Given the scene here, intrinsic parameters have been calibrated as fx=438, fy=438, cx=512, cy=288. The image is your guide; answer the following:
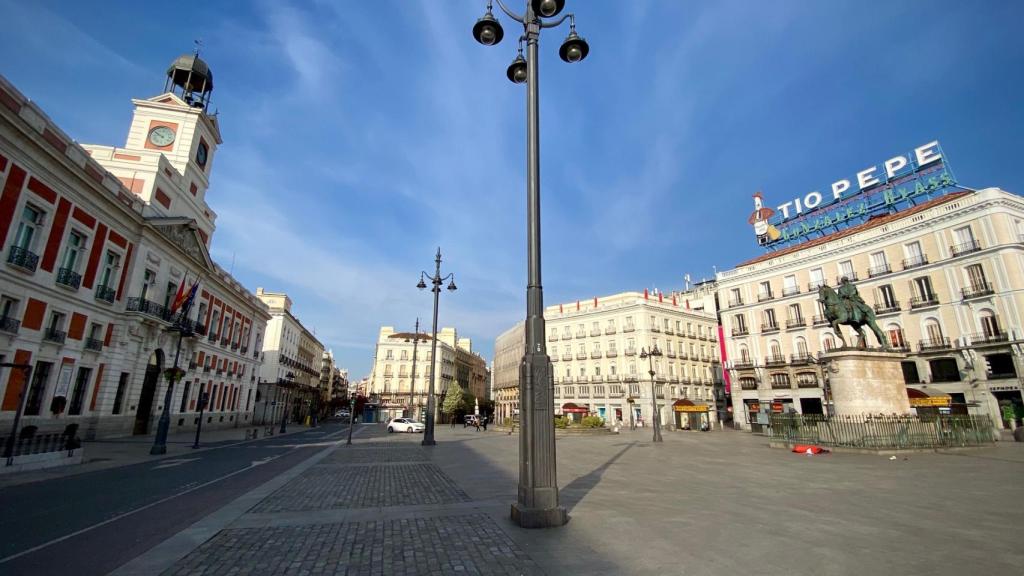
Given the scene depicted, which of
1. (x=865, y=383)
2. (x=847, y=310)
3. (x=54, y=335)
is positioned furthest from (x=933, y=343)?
(x=54, y=335)

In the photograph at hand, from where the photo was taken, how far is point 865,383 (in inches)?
655

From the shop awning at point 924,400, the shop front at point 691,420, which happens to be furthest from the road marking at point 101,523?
the shop front at point 691,420

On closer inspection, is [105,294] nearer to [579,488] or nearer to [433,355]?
[433,355]

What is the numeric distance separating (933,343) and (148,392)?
57.1m

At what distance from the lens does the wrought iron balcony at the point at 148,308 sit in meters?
24.4

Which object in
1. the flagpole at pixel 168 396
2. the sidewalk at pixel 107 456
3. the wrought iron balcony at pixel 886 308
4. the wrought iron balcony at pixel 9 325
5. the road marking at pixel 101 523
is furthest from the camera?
the wrought iron balcony at pixel 886 308

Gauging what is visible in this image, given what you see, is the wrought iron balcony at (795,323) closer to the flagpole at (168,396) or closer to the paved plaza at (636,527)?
the paved plaza at (636,527)

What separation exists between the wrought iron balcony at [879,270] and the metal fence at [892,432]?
74.2 ft

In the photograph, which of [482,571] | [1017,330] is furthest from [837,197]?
[482,571]

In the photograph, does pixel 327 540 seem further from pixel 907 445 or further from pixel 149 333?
pixel 149 333

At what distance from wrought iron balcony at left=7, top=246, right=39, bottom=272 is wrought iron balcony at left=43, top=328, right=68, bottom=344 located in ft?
9.48

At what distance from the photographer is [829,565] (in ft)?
15.1

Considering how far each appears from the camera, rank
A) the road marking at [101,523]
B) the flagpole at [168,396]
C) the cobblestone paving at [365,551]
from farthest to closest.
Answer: the flagpole at [168,396], the road marking at [101,523], the cobblestone paving at [365,551]

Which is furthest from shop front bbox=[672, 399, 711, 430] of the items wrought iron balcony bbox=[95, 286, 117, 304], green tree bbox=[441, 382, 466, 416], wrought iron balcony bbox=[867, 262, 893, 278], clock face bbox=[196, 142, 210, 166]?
clock face bbox=[196, 142, 210, 166]
